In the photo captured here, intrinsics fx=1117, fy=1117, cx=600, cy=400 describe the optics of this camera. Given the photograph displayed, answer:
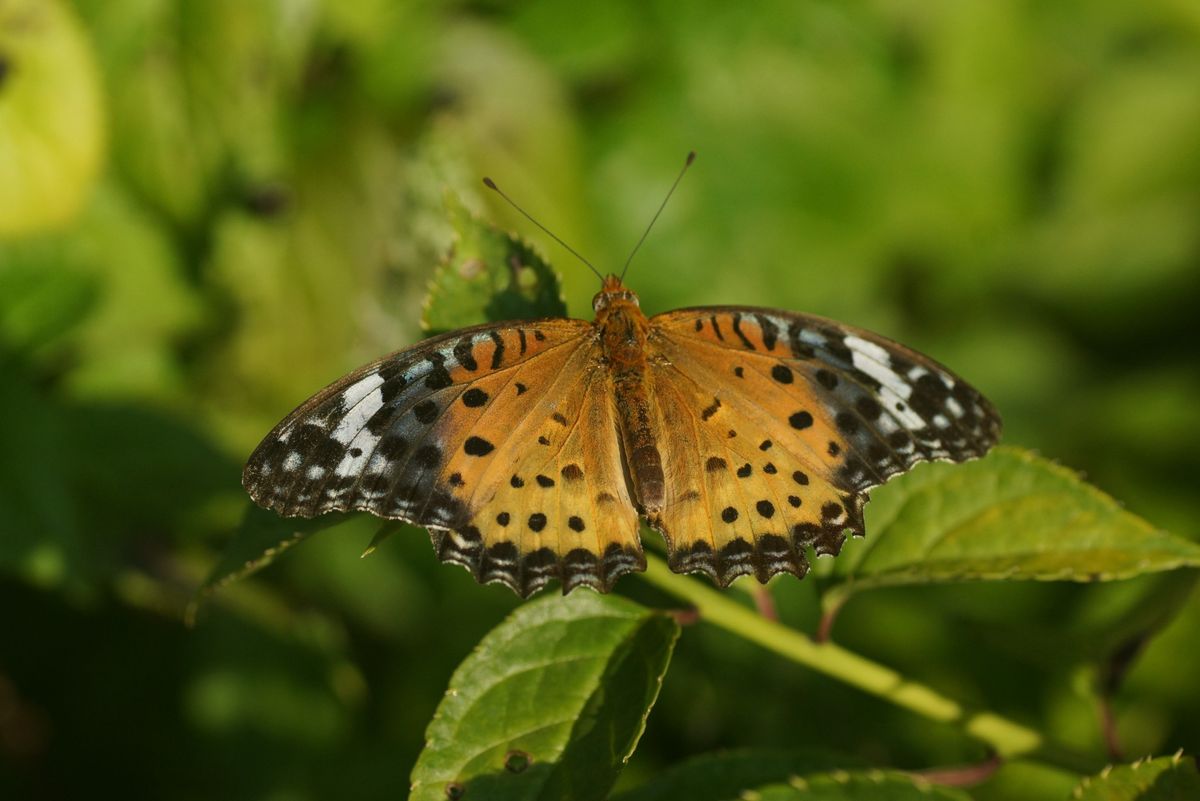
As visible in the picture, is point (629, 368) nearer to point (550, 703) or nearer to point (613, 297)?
point (613, 297)

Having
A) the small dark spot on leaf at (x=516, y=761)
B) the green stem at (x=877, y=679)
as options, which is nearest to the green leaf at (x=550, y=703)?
the small dark spot on leaf at (x=516, y=761)

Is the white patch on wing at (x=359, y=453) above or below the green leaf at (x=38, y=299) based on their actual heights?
below

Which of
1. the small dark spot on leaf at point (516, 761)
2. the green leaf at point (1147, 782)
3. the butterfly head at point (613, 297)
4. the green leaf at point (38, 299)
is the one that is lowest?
the green leaf at point (1147, 782)

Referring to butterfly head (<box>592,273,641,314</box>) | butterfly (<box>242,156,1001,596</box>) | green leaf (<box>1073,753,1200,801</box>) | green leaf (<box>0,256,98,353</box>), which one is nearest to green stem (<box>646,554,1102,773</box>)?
butterfly (<box>242,156,1001,596</box>)

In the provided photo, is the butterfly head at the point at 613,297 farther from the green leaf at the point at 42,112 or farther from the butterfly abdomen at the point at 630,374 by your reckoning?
the green leaf at the point at 42,112

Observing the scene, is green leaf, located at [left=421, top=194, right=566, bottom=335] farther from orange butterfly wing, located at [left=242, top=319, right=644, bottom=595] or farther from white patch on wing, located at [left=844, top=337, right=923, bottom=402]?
white patch on wing, located at [left=844, top=337, right=923, bottom=402]

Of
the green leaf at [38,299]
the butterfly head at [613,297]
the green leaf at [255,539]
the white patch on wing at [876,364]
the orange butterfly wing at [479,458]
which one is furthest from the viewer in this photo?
the green leaf at [38,299]

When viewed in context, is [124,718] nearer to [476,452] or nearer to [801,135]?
[476,452]
